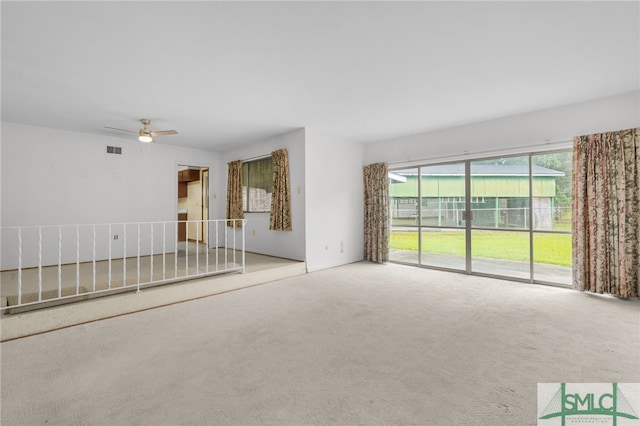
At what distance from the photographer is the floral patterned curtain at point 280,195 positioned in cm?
557

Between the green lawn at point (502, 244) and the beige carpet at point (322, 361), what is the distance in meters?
1.50

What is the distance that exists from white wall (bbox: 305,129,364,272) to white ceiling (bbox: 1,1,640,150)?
Answer: 1.18 metres

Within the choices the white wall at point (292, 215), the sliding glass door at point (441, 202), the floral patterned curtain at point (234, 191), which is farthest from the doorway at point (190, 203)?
the sliding glass door at point (441, 202)

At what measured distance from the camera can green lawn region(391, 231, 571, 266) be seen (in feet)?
16.4

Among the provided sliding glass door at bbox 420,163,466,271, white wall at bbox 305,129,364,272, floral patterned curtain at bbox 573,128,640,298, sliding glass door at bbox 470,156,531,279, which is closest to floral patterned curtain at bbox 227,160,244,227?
white wall at bbox 305,129,364,272

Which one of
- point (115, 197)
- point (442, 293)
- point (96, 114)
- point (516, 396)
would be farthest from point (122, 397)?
point (115, 197)

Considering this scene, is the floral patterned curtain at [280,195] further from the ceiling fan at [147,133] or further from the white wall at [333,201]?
the ceiling fan at [147,133]

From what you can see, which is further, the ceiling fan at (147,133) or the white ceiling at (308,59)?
the ceiling fan at (147,133)

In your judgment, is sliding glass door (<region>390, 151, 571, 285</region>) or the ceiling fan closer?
the ceiling fan

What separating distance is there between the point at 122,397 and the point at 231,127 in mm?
4377

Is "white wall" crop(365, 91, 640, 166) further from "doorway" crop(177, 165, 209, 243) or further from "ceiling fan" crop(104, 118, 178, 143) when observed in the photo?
"doorway" crop(177, 165, 209, 243)

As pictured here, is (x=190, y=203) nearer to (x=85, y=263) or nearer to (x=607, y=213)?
(x=85, y=263)

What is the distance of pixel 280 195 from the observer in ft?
18.6
